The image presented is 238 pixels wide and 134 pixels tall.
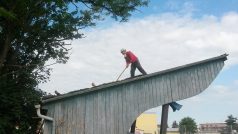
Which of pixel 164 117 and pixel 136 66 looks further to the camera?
pixel 136 66

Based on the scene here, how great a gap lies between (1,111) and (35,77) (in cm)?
508

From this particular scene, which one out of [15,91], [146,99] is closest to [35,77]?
[15,91]

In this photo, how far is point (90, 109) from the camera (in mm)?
13422

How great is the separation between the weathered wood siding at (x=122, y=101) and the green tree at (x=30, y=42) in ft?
9.60

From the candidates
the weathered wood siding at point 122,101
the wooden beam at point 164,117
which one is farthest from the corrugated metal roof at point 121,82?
the wooden beam at point 164,117

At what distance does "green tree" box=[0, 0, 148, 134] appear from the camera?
15.6m

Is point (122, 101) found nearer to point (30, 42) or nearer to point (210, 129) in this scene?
point (30, 42)

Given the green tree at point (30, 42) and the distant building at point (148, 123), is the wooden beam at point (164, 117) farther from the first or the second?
the distant building at point (148, 123)

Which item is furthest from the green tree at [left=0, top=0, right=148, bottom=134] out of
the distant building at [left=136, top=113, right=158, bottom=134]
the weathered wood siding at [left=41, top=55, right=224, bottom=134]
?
the distant building at [left=136, top=113, right=158, bottom=134]

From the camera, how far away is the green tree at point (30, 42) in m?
15.6

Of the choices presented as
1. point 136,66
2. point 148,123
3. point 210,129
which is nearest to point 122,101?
point 136,66

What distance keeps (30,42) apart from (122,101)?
27.9 ft

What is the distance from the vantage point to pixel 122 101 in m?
13.6

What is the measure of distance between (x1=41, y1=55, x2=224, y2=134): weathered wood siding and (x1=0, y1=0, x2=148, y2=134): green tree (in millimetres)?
2927
